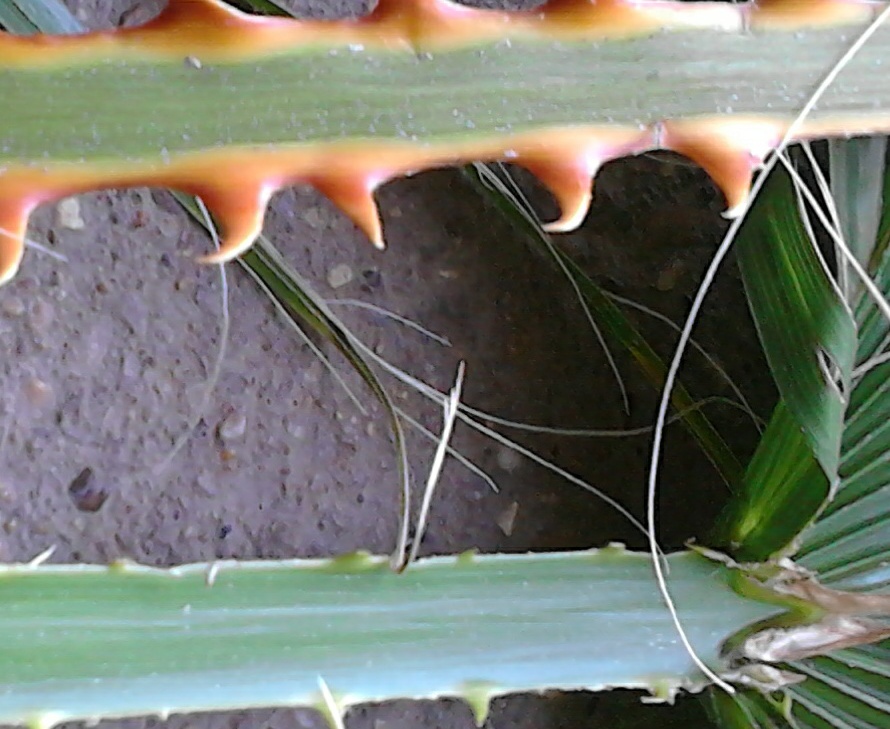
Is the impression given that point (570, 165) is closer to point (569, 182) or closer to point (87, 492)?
point (569, 182)

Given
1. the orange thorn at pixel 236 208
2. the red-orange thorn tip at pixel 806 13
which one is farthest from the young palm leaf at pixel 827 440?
the orange thorn at pixel 236 208

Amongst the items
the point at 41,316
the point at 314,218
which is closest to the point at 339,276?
the point at 314,218

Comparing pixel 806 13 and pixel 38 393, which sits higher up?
pixel 806 13

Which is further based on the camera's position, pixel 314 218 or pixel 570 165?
pixel 314 218

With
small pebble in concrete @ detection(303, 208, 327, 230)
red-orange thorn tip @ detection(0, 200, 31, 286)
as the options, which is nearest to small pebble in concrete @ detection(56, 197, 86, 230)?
small pebble in concrete @ detection(303, 208, 327, 230)

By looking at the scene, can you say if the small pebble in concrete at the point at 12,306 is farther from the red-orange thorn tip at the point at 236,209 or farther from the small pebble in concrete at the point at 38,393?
the red-orange thorn tip at the point at 236,209
